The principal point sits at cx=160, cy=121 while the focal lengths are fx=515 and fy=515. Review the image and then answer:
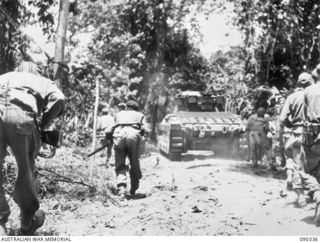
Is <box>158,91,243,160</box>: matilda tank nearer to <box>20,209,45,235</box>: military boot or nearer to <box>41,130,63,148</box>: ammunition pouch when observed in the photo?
<box>41,130,63,148</box>: ammunition pouch

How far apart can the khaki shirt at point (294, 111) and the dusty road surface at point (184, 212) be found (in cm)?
117

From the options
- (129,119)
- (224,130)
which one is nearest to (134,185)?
(129,119)

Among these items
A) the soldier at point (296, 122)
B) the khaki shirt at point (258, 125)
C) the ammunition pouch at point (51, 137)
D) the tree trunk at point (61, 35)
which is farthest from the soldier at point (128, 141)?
the khaki shirt at point (258, 125)

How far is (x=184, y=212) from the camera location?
6.69 metres

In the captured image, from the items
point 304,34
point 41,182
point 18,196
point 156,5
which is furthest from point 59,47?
point 156,5

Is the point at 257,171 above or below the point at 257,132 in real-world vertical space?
below

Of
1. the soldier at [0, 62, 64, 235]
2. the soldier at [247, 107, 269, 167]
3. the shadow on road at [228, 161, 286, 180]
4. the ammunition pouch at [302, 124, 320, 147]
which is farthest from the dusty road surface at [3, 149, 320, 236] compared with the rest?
the soldier at [247, 107, 269, 167]

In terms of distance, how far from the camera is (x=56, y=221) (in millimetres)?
5863

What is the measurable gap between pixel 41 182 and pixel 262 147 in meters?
7.14

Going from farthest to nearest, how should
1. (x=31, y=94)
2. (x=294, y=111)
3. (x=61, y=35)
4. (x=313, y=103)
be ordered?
(x=61, y=35) < (x=294, y=111) < (x=313, y=103) < (x=31, y=94)

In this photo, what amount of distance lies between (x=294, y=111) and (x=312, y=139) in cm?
135

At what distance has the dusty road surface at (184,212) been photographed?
18.6ft

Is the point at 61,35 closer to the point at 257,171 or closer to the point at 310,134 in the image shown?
the point at 310,134

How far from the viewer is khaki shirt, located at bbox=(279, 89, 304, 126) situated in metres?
7.07
